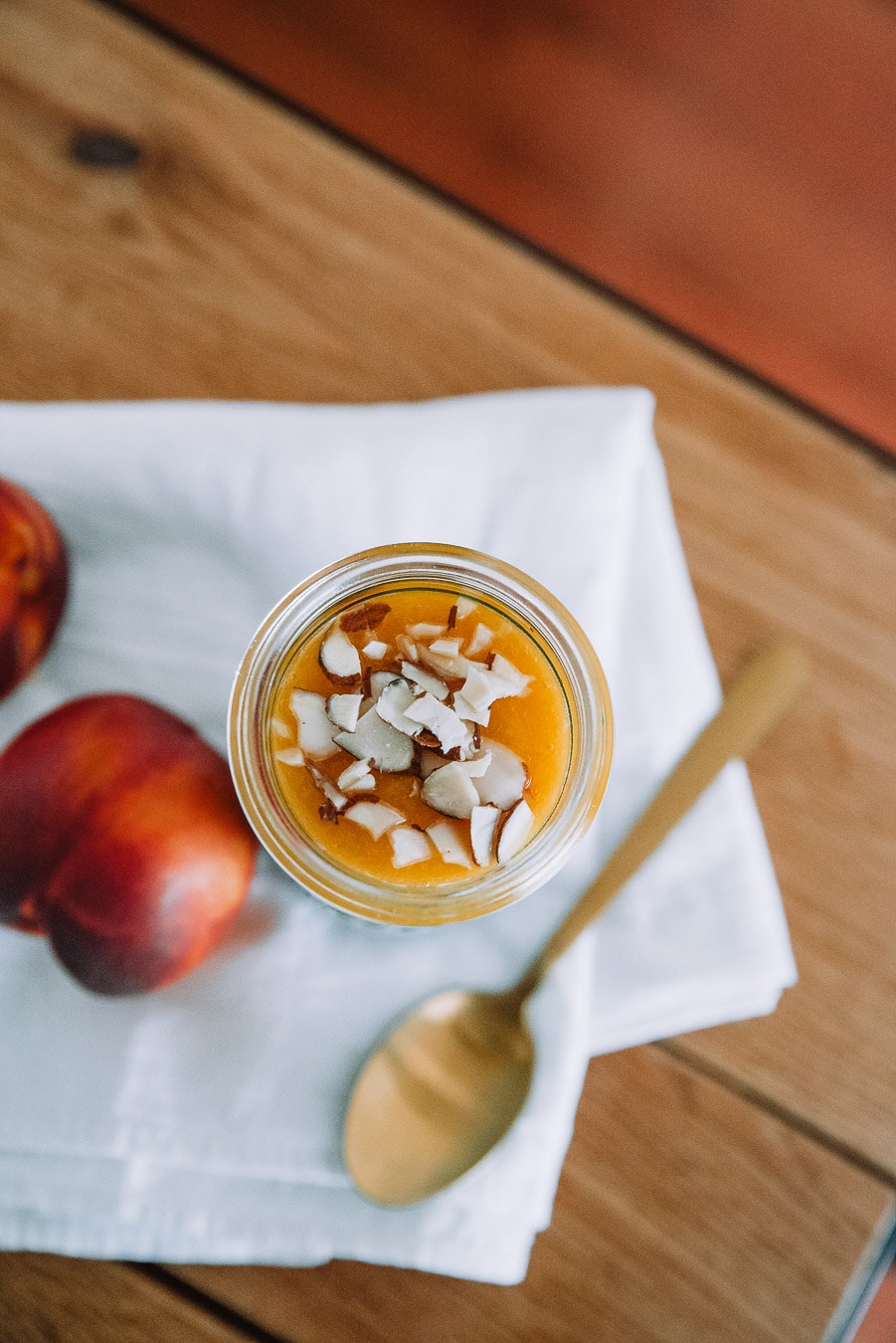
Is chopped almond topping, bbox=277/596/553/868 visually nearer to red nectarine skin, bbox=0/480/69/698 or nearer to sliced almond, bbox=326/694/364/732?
sliced almond, bbox=326/694/364/732

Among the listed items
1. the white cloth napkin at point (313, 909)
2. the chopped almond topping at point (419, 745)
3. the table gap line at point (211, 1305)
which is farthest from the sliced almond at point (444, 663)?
the table gap line at point (211, 1305)

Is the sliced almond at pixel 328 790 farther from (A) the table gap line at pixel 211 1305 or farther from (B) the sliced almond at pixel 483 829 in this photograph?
(A) the table gap line at pixel 211 1305

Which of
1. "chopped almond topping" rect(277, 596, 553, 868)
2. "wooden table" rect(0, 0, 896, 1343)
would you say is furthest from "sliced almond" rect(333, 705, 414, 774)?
"wooden table" rect(0, 0, 896, 1343)

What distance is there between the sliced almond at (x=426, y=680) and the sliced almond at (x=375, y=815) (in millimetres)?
60

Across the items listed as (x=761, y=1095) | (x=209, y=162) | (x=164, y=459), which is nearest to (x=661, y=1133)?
(x=761, y=1095)

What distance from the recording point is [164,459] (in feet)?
1.90

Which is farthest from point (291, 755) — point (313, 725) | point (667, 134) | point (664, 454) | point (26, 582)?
point (667, 134)

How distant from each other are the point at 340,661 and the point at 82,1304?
1.26 ft

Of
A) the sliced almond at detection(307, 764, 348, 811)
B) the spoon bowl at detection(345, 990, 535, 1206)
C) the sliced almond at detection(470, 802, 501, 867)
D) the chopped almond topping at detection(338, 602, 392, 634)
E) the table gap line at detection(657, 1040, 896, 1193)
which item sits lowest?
the spoon bowl at detection(345, 990, 535, 1206)

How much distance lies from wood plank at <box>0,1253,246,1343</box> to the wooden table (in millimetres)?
141

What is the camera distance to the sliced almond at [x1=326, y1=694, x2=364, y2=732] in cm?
48

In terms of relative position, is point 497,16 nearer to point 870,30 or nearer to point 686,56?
point 686,56

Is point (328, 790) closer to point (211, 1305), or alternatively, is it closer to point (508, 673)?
point (508, 673)

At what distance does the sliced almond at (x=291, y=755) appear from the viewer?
0.50 metres
